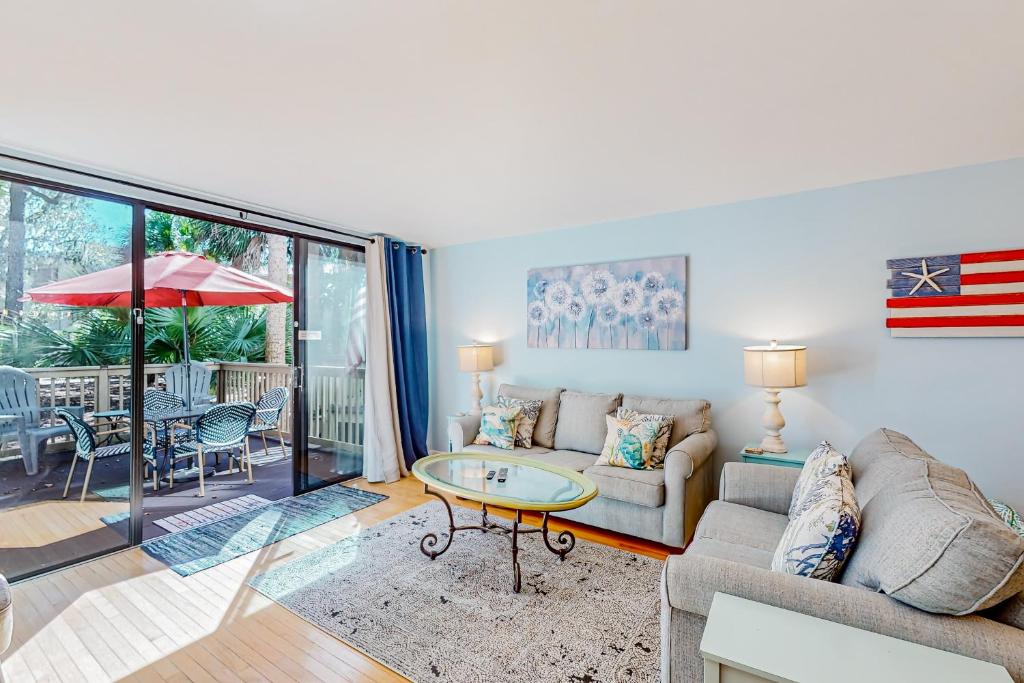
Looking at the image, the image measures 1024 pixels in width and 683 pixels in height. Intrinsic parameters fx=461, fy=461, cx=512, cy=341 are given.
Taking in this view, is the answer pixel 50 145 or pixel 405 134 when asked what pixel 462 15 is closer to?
pixel 405 134

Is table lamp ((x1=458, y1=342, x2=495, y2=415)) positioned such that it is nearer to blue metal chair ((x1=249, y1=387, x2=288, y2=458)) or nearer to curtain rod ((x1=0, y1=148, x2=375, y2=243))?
curtain rod ((x1=0, y1=148, x2=375, y2=243))

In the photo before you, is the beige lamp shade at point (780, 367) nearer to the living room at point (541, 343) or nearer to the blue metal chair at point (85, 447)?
the living room at point (541, 343)

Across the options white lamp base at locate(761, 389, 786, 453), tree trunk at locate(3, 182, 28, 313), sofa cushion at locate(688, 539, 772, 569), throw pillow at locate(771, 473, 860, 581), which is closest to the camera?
throw pillow at locate(771, 473, 860, 581)

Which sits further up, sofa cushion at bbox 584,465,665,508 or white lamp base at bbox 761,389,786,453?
white lamp base at bbox 761,389,786,453

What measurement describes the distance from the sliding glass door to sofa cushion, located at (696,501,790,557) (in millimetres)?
3259

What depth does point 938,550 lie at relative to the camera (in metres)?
1.14

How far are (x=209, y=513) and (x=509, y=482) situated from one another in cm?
256

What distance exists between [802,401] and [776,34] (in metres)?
2.47

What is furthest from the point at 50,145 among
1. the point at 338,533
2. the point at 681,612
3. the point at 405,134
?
the point at 681,612

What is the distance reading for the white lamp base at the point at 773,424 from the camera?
310cm

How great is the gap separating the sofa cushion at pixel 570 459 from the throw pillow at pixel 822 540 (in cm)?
177

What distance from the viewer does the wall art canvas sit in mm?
3713

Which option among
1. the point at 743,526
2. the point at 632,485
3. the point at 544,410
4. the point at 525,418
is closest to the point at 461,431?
the point at 525,418

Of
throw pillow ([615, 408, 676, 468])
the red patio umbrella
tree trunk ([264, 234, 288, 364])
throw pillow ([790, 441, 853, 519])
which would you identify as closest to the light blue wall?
throw pillow ([615, 408, 676, 468])
